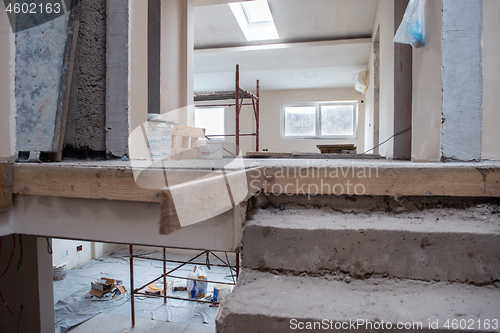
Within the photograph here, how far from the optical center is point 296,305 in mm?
978

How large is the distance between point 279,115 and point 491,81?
8116 millimetres

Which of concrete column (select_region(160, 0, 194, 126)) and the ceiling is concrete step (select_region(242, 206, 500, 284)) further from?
the ceiling

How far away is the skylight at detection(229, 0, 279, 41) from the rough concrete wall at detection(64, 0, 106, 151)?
416 cm

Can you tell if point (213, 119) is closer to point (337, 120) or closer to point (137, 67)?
point (337, 120)

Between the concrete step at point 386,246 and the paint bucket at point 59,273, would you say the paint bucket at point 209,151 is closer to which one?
the concrete step at point 386,246

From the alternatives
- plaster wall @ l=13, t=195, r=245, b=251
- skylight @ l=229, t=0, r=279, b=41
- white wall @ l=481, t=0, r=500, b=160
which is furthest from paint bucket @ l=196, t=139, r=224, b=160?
skylight @ l=229, t=0, r=279, b=41

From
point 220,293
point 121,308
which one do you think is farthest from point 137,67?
point 121,308

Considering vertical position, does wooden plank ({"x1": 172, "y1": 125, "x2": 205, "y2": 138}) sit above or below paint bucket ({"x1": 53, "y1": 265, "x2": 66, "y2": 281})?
above

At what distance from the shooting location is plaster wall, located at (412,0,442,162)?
1839 mm

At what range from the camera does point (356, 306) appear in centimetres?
97

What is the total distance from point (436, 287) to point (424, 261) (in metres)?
0.09

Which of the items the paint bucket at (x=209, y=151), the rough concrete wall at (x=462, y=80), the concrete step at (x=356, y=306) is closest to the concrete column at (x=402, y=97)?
the rough concrete wall at (x=462, y=80)

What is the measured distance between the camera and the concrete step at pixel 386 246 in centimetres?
111

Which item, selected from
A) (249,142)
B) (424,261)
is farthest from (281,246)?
(249,142)
